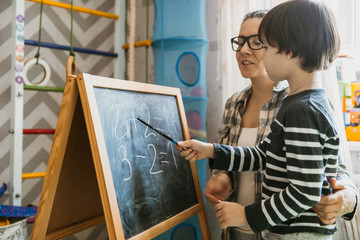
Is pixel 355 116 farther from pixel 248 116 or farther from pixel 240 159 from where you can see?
pixel 240 159

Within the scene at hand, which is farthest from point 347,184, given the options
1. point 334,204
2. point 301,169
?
point 301,169

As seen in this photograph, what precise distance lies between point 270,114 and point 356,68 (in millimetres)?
692

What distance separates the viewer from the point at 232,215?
928 mm

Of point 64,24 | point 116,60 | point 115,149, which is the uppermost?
point 64,24

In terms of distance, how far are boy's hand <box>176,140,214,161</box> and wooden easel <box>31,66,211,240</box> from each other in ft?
0.70

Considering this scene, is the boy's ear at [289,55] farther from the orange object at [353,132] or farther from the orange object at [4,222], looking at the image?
the orange object at [4,222]

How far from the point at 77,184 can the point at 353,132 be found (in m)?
1.33

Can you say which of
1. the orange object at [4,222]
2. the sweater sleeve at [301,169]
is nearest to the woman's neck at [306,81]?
the sweater sleeve at [301,169]

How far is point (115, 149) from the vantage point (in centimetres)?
101

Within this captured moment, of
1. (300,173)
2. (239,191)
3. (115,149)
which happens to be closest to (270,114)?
(239,191)

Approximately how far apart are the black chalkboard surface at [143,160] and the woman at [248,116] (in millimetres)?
145

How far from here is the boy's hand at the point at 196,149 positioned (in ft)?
3.86

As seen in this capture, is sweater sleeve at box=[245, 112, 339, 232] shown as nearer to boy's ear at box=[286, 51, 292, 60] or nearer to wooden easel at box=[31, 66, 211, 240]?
boy's ear at box=[286, 51, 292, 60]

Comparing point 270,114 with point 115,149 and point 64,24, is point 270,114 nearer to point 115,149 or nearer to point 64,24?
point 115,149
